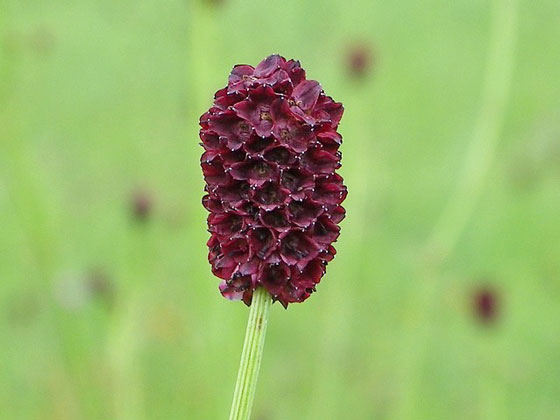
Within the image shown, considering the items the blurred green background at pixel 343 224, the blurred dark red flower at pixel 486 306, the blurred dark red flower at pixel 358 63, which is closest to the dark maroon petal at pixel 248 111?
the blurred green background at pixel 343 224

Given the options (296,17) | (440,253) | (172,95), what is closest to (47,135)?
(172,95)

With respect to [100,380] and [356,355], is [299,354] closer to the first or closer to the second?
[356,355]

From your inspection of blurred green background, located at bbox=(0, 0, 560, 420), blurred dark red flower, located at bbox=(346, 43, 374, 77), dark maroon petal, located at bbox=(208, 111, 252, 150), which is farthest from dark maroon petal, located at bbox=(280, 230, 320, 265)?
blurred dark red flower, located at bbox=(346, 43, 374, 77)

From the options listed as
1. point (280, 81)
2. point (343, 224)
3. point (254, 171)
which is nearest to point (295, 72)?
point (280, 81)

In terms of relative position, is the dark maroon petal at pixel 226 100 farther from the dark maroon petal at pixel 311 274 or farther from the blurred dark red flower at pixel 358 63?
the blurred dark red flower at pixel 358 63

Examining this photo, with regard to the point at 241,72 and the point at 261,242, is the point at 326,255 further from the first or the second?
the point at 241,72

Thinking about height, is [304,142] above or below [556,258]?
below
